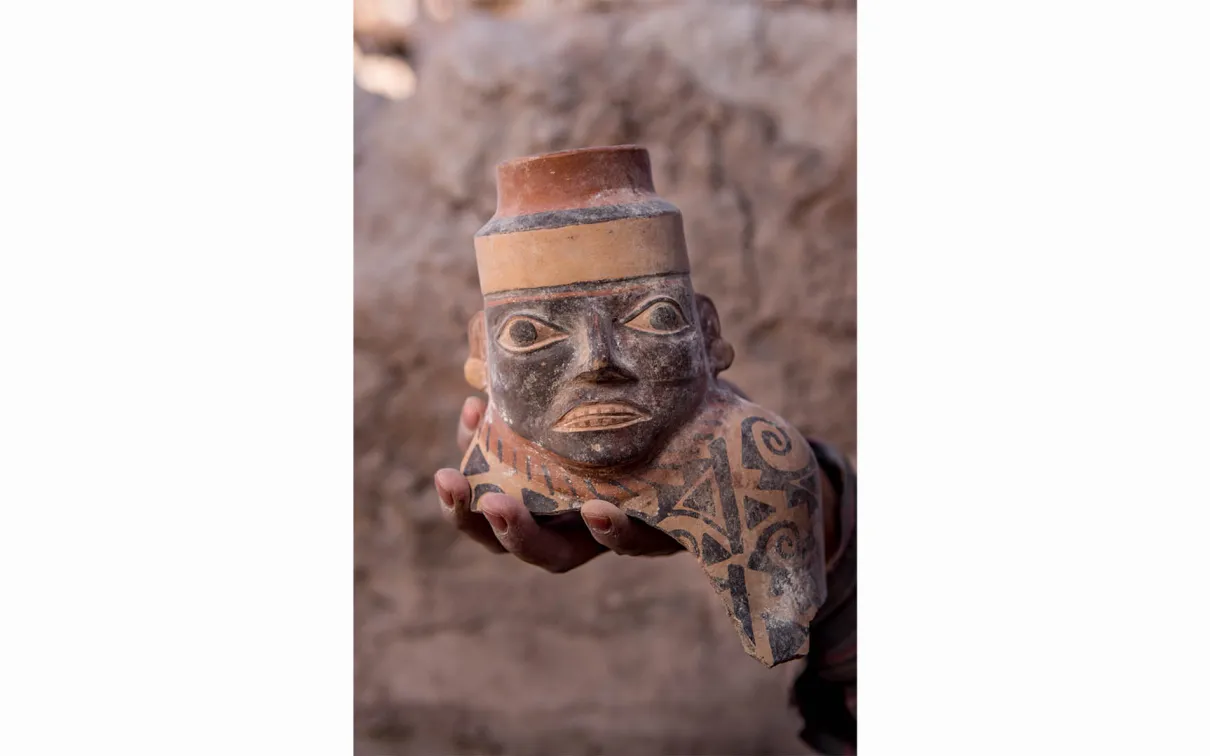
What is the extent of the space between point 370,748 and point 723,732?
972mm

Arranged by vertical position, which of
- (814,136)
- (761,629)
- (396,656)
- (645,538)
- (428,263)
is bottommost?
(396,656)

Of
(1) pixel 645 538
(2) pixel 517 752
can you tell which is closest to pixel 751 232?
(1) pixel 645 538

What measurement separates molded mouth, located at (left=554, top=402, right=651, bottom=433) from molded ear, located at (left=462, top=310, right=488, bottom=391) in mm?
295

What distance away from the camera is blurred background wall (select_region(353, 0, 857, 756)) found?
319 centimetres

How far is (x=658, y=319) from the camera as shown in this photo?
243 centimetres

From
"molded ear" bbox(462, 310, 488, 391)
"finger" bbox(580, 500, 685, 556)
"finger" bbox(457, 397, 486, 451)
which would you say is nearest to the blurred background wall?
"finger" bbox(457, 397, 486, 451)

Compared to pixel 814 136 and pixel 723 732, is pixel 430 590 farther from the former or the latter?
pixel 814 136

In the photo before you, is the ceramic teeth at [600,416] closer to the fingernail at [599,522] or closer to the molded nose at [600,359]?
the molded nose at [600,359]

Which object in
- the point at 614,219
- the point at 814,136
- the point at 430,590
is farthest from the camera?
the point at 430,590

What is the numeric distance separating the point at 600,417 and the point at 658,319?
232 millimetres

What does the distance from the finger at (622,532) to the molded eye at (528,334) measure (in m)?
0.33

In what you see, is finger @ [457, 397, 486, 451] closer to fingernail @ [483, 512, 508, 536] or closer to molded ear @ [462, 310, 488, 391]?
molded ear @ [462, 310, 488, 391]

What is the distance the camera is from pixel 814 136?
3217 mm

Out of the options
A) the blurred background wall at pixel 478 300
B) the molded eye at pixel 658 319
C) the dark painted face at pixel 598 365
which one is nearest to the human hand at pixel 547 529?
the dark painted face at pixel 598 365
